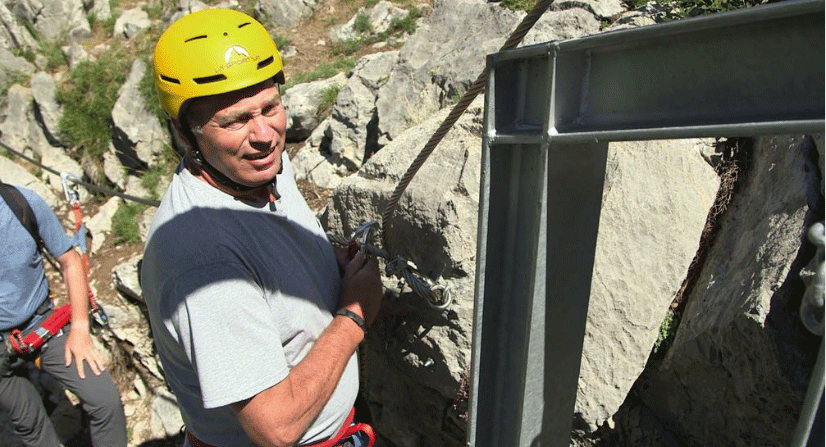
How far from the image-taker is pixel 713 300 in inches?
112

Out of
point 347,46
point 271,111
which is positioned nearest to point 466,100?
point 271,111

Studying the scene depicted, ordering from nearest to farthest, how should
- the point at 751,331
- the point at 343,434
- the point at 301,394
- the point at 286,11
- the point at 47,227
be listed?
the point at 301,394, the point at 343,434, the point at 751,331, the point at 47,227, the point at 286,11

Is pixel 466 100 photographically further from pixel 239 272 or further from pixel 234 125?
pixel 239 272

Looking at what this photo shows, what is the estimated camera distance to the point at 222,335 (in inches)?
63.9

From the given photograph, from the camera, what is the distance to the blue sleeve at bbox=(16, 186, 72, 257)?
12.0 ft

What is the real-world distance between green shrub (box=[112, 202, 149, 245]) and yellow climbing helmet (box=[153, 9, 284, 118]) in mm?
5394

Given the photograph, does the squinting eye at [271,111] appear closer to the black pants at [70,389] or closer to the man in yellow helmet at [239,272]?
the man in yellow helmet at [239,272]

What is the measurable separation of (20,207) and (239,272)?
8.68 ft

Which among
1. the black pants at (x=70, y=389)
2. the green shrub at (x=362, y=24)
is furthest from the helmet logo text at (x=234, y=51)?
the green shrub at (x=362, y=24)

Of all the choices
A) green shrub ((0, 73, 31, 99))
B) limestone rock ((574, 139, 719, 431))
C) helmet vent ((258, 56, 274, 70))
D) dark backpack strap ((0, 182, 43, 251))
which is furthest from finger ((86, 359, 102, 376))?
green shrub ((0, 73, 31, 99))

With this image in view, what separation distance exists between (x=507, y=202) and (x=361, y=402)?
1.26m

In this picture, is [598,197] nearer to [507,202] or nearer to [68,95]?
[507,202]

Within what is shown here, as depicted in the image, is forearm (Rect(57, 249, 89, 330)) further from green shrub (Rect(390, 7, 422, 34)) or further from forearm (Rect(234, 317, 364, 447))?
green shrub (Rect(390, 7, 422, 34))

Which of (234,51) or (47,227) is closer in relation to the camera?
(234,51)
